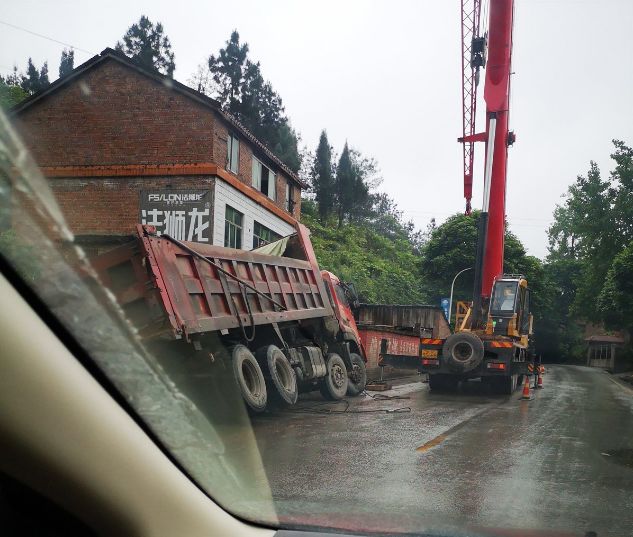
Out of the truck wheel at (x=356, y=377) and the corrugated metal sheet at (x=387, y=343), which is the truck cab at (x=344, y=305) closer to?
the truck wheel at (x=356, y=377)

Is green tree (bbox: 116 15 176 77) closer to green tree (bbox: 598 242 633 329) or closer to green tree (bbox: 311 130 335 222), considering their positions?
green tree (bbox: 311 130 335 222)

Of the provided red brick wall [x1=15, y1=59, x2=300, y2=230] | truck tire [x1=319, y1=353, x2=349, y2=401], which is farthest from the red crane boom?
red brick wall [x1=15, y1=59, x2=300, y2=230]

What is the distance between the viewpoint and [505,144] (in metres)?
15.7

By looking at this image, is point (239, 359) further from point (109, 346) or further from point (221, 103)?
point (109, 346)

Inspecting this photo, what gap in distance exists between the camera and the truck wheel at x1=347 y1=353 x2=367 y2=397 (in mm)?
13610

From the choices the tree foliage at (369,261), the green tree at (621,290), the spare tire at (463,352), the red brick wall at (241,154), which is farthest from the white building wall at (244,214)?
the green tree at (621,290)

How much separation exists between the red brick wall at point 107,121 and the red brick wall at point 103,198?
0.32 ft

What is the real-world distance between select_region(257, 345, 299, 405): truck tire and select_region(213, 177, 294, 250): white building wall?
1836 millimetres

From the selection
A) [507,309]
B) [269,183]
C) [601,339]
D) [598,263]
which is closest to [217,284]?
[507,309]

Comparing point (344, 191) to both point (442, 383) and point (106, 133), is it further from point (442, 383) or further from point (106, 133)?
point (106, 133)

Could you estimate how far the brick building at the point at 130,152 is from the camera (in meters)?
2.09

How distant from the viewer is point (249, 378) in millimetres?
9359

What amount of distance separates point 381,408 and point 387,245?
722 inches

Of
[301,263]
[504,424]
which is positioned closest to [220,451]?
[504,424]
